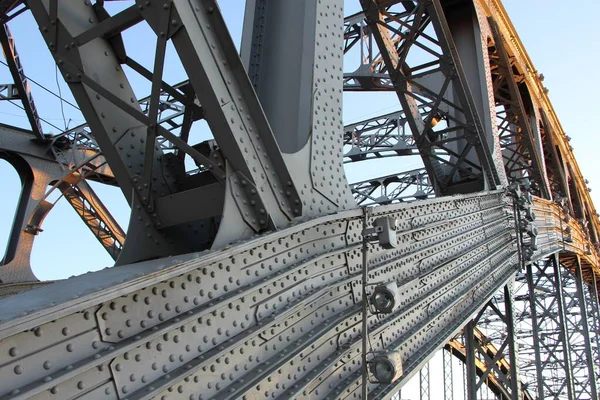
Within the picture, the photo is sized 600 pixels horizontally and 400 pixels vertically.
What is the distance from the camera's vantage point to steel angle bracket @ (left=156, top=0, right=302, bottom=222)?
136 inches

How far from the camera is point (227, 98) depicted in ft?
12.1

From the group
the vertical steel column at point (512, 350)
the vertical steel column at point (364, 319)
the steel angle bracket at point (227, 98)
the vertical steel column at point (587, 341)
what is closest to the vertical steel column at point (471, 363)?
the vertical steel column at point (512, 350)

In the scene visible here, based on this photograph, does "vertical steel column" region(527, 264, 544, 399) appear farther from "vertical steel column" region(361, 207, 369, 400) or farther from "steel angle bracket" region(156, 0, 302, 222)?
"steel angle bracket" region(156, 0, 302, 222)

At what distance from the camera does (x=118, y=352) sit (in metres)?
2.71

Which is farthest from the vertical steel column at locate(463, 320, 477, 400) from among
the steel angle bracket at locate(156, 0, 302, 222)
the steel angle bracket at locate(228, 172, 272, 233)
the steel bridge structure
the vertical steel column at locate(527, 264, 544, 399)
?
the steel angle bracket at locate(228, 172, 272, 233)

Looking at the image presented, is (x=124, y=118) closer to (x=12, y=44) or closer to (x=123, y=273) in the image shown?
(x=123, y=273)

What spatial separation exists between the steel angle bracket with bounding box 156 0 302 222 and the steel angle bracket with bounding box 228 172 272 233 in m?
0.03

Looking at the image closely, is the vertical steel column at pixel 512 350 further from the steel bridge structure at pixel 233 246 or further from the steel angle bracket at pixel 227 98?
the steel angle bracket at pixel 227 98

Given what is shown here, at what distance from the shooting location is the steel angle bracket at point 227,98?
3.46 m

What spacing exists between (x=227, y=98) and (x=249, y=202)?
72cm

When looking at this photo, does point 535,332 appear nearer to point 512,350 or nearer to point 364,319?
point 512,350

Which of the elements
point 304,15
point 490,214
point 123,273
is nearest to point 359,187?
point 490,214

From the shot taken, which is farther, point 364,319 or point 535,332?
point 535,332

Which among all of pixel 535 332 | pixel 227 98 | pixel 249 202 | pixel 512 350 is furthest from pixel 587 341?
pixel 227 98
